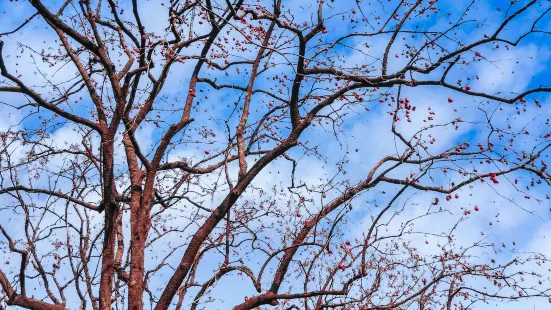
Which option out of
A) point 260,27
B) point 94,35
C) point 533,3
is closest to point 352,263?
point 260,27

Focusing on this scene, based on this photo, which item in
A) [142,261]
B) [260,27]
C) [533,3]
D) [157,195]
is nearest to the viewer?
[533,3]

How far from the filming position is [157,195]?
316 inches

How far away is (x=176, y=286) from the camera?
641 cm

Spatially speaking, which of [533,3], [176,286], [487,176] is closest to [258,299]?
[176,286]

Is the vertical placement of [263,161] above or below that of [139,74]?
below

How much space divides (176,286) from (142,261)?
2.38 feet

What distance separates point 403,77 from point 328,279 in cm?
296

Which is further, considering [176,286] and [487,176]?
[487,176]

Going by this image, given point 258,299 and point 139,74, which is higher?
point 139,74

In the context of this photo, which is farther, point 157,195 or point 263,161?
point 157,195

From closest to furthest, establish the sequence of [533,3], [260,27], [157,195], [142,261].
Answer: [533,3], [142,261], [260,27], [157,195]

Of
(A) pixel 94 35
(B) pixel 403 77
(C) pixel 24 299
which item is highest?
(A) pixel 94 35

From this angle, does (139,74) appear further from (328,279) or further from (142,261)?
(328,279)

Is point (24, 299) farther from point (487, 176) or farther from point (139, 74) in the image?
point (487, 176)
